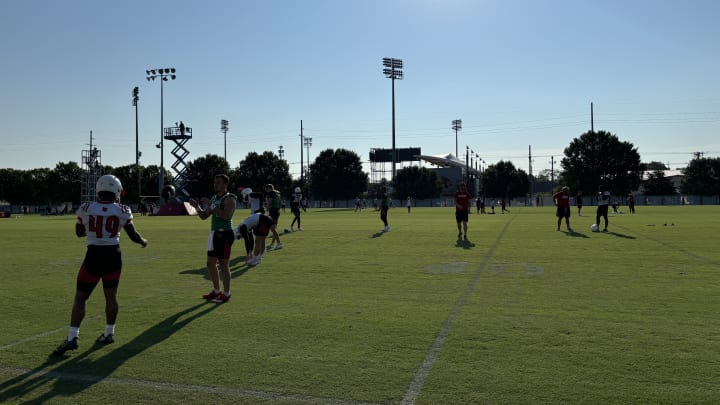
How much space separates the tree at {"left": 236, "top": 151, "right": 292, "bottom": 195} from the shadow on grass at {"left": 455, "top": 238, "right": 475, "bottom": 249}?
281 feet

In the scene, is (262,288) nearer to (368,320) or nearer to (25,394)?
(368,320)

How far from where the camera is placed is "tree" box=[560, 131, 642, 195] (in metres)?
90.3

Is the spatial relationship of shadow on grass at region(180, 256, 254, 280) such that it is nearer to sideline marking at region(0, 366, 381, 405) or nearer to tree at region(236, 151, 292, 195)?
sideline marking at region(0, 366, 381, 405)

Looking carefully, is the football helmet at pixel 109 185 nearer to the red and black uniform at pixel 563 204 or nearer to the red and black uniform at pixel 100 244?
the red and black uniform at pixel 100 244

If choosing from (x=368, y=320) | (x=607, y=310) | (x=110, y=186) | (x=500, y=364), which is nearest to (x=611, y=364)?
(x=500, y=364)

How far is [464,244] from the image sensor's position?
1544cm

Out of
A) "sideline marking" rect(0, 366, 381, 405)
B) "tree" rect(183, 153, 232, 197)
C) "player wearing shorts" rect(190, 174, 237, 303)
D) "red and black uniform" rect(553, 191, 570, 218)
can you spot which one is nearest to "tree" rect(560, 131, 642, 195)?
"tree" rect(183, 153, 232, 197)

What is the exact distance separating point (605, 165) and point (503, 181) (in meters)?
18.7

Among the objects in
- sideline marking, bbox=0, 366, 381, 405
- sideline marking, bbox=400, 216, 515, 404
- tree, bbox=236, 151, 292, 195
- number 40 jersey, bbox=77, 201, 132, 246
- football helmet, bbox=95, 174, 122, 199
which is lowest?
sideline marking, bbox=0, 366, 381, 405

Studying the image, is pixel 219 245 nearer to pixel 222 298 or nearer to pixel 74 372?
pixel 222 298

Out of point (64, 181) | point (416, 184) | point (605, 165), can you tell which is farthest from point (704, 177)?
point (64, 181)

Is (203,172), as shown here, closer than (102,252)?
No

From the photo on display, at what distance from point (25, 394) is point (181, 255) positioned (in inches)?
379

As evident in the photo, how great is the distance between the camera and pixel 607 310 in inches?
258
